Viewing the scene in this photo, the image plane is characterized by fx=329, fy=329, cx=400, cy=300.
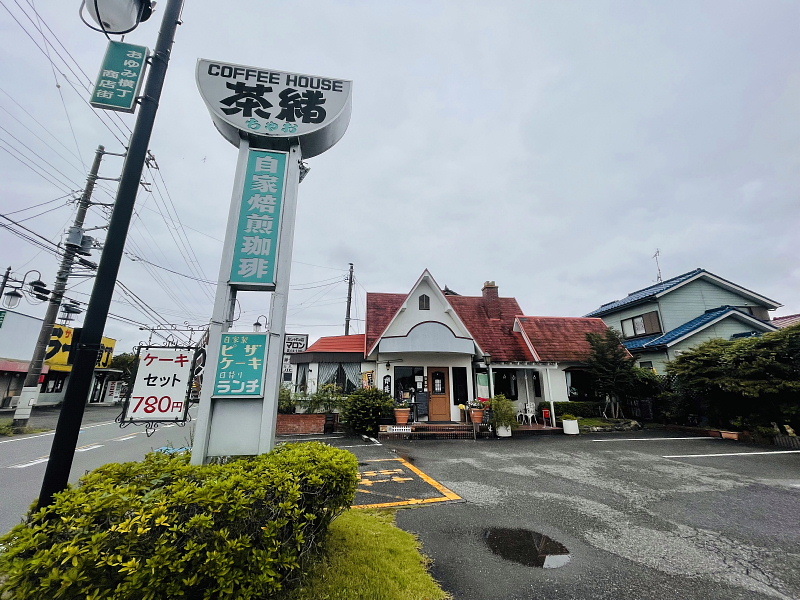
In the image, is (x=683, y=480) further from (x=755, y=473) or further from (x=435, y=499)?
(x=435, y=499)

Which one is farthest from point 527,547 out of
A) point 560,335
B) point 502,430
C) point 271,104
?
point 560,335

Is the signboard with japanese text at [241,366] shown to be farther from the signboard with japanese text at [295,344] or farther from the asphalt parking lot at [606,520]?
the signboard with japanese text at [295,344]

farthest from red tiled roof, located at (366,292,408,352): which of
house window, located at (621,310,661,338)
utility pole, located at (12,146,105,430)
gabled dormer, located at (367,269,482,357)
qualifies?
house window, located at (621,310,661,338)

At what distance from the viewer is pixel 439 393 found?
14562mm

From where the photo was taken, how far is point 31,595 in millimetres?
1880

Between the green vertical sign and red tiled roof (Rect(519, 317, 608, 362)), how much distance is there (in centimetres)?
1457

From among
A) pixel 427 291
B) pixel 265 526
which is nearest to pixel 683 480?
pixel 265 526

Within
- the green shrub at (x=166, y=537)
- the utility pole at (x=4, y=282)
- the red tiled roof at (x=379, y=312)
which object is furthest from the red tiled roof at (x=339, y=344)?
the green shrub at (x=166, y=537)

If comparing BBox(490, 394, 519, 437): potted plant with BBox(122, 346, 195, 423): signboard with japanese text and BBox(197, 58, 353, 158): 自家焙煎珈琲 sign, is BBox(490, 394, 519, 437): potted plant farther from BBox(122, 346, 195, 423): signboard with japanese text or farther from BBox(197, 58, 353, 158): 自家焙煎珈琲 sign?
BBox(197, 58, 353, 158): 自家焙煎珈琲 sign

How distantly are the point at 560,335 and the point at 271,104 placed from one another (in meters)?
17.0

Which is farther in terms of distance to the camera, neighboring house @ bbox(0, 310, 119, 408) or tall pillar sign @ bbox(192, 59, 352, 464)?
neighboring house @ bbox(0, 310, 119, 408)

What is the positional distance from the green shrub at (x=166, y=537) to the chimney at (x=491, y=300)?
55.9 feet

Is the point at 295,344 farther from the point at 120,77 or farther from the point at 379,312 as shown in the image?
the point at 120,77

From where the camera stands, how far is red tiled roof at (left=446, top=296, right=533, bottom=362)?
1605 centimetres
